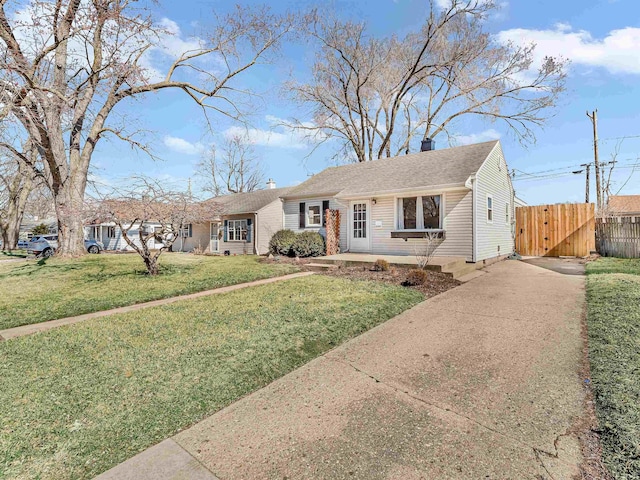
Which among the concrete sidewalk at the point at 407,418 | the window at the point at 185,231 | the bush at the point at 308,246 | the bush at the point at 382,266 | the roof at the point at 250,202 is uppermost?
the roof at the point at 250,202

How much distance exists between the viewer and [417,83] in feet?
78.3

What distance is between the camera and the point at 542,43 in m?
19.6

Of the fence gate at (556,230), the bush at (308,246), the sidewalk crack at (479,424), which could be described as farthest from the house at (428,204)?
the sidewalk crack at (479,424)

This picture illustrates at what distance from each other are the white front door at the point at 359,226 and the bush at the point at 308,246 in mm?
1392

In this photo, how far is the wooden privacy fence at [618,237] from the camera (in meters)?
12.8

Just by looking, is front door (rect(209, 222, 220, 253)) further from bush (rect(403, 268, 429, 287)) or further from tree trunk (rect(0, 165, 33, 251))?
bush (rect(403, 268, 429, 287))

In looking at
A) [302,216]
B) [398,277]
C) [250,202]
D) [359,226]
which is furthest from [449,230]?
[250,202]

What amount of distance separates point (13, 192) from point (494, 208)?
33864 mm

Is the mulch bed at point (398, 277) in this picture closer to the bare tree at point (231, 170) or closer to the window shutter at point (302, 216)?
the window shutter at point (302, 216)

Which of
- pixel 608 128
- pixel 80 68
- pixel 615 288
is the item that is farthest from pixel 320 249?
pixel 608 128

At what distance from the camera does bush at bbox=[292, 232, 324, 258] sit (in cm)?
1421

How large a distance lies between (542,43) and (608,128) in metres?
7.12

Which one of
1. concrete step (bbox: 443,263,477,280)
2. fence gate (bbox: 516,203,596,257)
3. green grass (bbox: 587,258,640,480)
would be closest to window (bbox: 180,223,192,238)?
concrete step (bbox: 443,263,477,280)

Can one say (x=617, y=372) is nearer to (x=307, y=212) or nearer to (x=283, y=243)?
(x=283, y=243)
